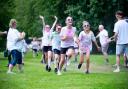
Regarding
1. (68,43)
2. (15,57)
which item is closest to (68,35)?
(68,43)

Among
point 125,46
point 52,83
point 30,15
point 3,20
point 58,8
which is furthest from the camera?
point 30,15

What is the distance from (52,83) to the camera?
1459 cm

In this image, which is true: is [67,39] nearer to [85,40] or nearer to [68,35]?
[68,35]

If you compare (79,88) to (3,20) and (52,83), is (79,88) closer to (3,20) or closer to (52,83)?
(52,83)

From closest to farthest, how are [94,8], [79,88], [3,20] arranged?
[79,88], [3,20], [94,8]

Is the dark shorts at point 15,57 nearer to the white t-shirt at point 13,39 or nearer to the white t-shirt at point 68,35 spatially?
the white t-shirt at point 13,39

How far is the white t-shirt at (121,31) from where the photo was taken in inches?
739

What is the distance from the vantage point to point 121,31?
1891 cm

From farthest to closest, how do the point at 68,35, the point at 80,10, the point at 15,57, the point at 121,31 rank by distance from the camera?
the point at 80,10
the point at 15,57
the point at 121,31
the point at 68,35

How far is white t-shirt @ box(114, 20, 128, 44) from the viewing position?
61.6ft

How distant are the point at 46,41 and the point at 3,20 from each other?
71.6ft

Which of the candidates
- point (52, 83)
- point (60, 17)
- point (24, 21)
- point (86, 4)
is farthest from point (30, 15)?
point (52, 83)

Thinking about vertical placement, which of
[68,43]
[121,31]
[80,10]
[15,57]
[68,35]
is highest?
[80,10]

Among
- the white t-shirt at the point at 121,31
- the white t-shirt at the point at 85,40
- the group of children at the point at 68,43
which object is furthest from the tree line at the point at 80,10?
the white t-shirt at the point at 121,31
